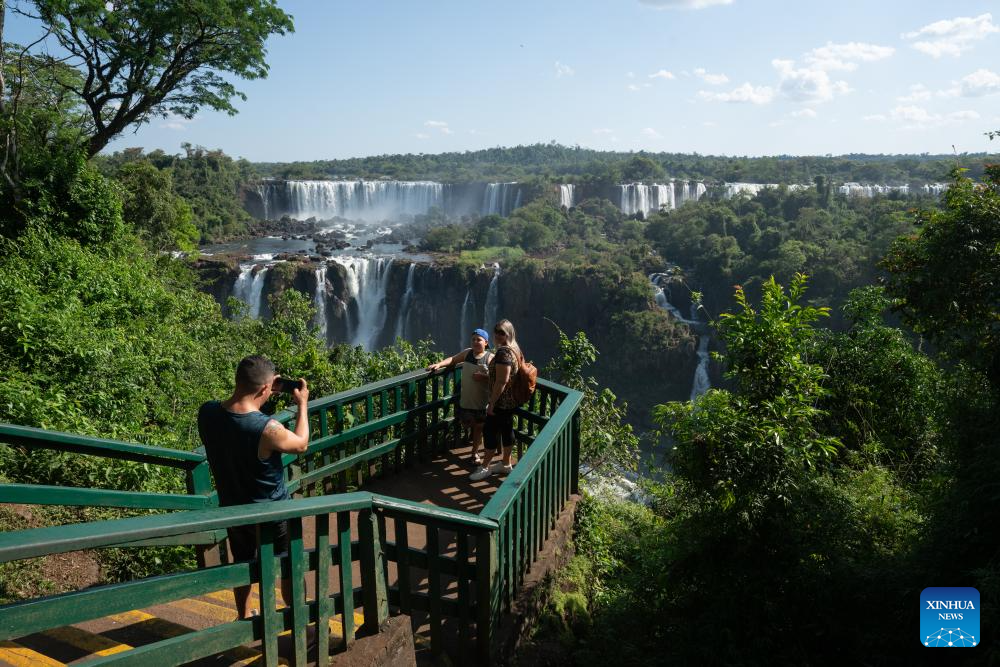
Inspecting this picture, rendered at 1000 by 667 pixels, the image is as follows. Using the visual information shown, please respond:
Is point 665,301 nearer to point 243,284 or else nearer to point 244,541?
point 243,284

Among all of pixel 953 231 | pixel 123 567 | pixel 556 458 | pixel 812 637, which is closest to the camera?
pixel 812 637

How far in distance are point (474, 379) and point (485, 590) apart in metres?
2.26

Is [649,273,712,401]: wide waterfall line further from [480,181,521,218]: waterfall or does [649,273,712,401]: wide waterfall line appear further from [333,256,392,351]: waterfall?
[480,181,521,218]: waterfall

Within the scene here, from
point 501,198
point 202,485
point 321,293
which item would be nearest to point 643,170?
point 501,198

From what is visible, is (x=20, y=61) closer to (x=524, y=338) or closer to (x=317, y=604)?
(x=317, y=604)

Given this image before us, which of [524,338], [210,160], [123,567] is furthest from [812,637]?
[210,160]

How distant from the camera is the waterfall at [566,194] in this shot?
69.1m

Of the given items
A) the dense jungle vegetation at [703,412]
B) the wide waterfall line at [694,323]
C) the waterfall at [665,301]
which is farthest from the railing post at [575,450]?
the waterfall at [665,301]

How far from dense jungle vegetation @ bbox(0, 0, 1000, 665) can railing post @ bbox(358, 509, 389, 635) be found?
1.17 m

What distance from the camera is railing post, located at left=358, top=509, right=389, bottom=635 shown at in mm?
2645

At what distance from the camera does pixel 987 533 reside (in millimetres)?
3086

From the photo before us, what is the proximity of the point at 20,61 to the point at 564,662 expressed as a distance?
15.3 meters

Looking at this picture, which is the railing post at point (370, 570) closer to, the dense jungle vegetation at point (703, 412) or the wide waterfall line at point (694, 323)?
the dense jungle vegetation at point (703, 412)

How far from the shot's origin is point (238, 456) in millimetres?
2854
